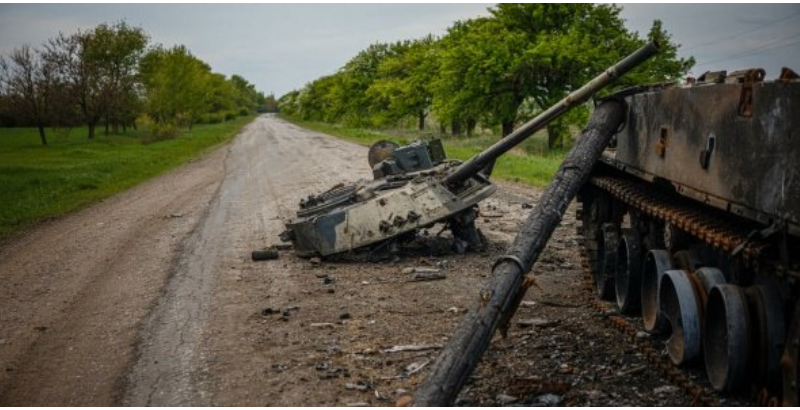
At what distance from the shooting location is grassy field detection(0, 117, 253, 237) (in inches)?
744

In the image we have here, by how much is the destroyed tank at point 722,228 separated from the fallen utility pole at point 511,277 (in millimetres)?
381

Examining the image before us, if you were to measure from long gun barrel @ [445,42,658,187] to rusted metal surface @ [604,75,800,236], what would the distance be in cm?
181

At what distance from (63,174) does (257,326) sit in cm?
2017

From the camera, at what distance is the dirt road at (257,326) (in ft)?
21.3

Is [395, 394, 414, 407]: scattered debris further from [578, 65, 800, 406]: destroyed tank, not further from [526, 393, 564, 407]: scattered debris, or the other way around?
[578, 65, 800, 406]: destroyed tank

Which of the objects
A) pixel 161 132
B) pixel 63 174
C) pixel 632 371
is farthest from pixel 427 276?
pixel 161 132

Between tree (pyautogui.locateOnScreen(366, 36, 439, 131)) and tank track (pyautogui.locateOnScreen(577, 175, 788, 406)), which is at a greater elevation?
tree (pyautogui.locateOnScreen(366, 36, 439, 131))

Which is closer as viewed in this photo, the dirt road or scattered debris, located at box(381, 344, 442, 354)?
the dirt road

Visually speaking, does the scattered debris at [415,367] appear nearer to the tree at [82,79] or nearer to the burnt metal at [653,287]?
the burnt metal at [653,287]

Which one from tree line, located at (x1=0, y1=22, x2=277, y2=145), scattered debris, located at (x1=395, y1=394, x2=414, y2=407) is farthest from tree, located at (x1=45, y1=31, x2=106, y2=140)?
scattered debris, located at (x1=395, y1=394, x2=414, y2=407)

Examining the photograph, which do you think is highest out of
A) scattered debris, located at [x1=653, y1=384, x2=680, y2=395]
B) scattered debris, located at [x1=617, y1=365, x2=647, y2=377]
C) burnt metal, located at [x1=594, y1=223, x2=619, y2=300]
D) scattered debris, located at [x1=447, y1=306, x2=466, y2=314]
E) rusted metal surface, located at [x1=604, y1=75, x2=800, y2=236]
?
rusted metal surface, located at [x1=604, y1=75, x2=800, y2=236]

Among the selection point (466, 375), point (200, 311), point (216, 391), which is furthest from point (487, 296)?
point (200, 311)

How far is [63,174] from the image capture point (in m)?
26.3

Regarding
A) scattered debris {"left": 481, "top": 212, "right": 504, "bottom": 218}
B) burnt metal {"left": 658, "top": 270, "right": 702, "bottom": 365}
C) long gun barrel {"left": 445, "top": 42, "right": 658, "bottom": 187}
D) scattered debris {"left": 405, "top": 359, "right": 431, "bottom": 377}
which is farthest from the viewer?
scattered debris {"left": 481, "top": 212, "right": 504, "bottom": 218}
